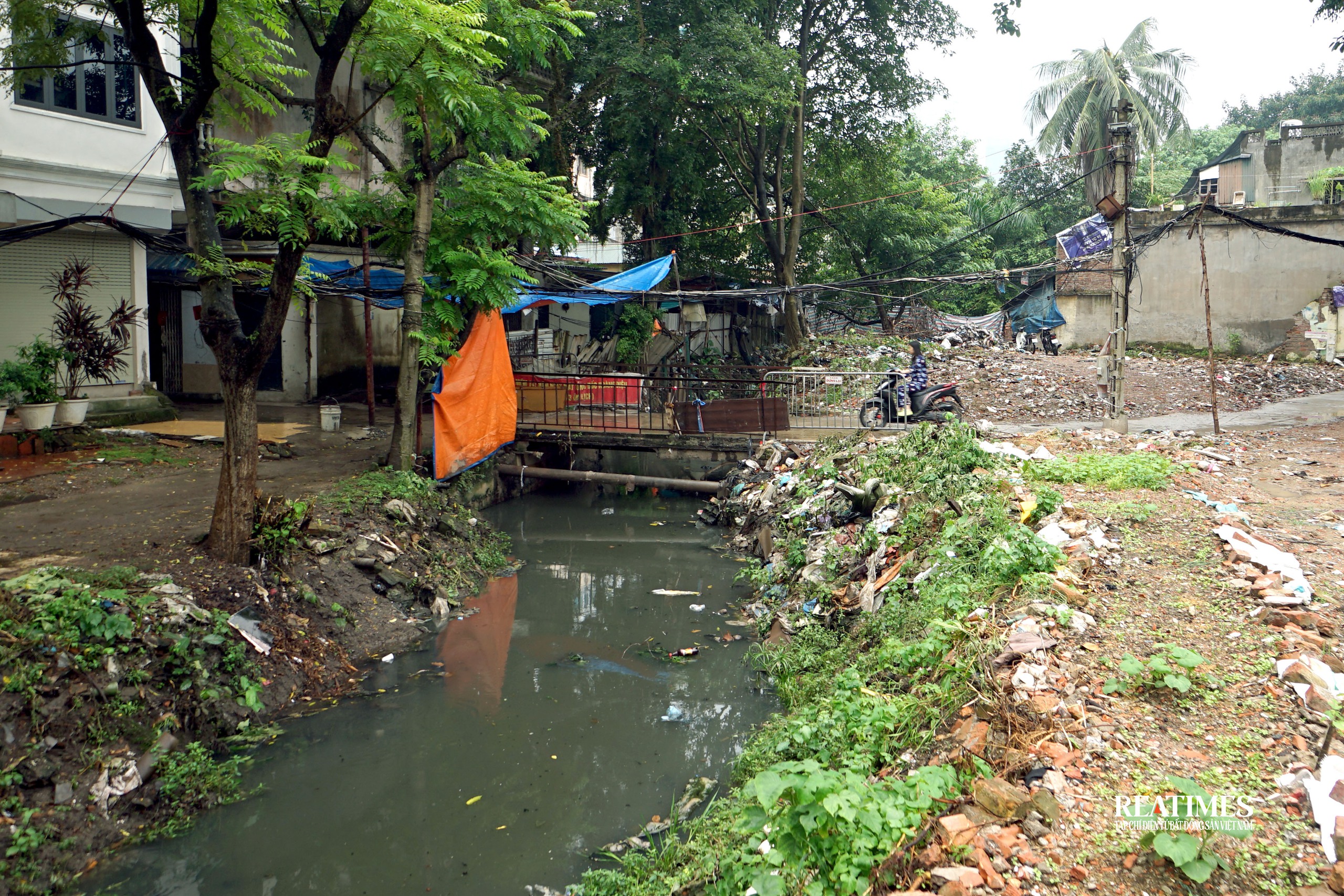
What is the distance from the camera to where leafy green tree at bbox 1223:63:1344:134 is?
36.0 meters

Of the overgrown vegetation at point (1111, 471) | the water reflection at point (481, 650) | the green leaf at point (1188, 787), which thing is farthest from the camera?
the overgrown vegetation at point (1111, 471)

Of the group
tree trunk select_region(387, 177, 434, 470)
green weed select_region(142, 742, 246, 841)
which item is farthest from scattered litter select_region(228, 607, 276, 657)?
tree trunk select_region(387, 177, 434, 470)

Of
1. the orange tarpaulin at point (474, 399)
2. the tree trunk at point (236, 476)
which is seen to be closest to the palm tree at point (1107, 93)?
the orange tarpaulin at point (474, 399)

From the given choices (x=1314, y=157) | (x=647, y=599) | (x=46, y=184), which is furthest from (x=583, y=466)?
(x=1314, y=157)

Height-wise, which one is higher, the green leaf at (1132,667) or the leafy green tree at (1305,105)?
the leafy green tree at (1305,105)

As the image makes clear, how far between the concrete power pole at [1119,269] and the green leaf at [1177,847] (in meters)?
9.97

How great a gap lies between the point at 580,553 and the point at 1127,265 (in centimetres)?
862

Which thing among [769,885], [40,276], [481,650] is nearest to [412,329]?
[481,650]

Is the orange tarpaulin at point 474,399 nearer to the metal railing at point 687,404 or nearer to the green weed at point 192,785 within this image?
the metal railing at point 687,404

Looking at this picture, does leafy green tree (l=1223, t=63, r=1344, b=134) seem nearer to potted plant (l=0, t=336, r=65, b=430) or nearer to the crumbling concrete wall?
the crumbling concrete wall

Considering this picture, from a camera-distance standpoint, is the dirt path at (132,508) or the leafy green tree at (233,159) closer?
the leafy green tree at (233,159)

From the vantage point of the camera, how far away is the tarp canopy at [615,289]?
14180 mm

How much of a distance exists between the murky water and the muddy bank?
289mm

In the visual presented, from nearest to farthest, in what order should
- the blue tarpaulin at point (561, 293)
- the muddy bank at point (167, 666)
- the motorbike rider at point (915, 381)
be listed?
the muddy bank at point (167, 666) → the motorbike rider at point (915, 381) → the blue tarpaulin at point (561, 293)
